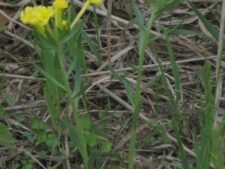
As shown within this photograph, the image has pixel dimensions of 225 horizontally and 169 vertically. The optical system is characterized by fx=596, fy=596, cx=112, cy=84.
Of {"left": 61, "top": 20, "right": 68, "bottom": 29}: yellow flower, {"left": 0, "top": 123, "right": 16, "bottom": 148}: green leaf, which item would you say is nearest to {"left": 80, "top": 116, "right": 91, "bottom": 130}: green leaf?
{"left": 0, "top": 123, "right": 16, "bottom": 148}: green leaf

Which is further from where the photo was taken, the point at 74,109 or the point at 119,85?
the point at 119,85

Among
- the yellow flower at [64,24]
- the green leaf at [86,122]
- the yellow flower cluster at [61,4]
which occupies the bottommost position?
the green leaf at [86,122]

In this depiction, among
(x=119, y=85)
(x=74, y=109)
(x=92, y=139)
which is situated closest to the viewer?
(x=74, y=109)

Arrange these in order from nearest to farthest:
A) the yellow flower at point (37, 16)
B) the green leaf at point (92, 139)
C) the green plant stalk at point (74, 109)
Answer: the yellow flower at point (37, 16) < the green plant stalk at point (74, 109) < the green leaf at point (92, 139)

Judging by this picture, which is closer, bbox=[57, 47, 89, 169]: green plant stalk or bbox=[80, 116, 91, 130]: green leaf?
bbox=[57, 47, 89, 169]: green plant stalk

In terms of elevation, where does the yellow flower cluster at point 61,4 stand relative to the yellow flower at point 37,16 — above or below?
above

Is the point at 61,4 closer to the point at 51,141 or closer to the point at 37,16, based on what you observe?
the point at 37,16

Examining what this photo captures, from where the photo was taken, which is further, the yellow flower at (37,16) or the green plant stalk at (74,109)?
the green plant stalk at (74,109)

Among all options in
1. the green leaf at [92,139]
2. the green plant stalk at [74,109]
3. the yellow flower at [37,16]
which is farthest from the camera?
the green leaf at [92,139]

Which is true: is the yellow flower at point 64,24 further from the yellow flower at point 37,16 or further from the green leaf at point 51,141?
the green leaf at point 51,141

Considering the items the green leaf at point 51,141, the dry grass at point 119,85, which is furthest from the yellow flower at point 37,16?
the green leaf at point 51,141

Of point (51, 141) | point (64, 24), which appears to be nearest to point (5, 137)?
point (51, 141)

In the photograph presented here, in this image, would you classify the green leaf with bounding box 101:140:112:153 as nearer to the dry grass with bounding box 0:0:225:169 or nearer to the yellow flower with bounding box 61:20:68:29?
the dry grass with bounding box 0:0:225:169
